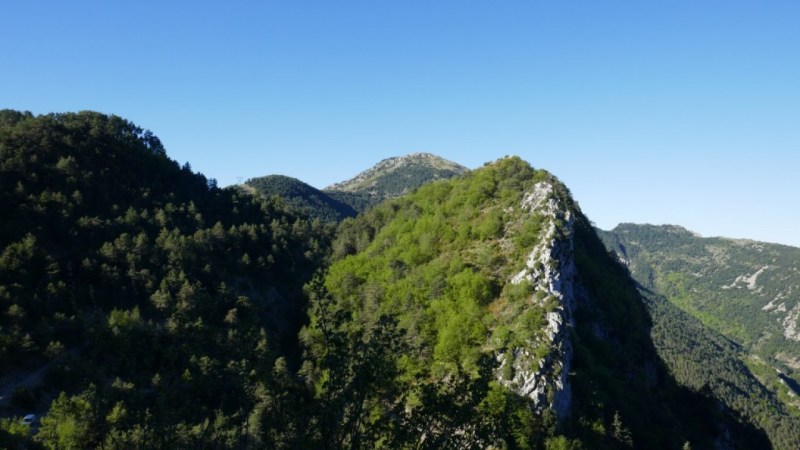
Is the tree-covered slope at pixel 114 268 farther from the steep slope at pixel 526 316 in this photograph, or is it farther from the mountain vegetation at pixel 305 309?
the steep slope at pixel 526 316

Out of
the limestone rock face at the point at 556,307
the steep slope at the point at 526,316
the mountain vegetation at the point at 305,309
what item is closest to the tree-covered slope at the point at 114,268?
the mountain vegetation at the point at 305,309

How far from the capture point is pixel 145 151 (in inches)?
4587

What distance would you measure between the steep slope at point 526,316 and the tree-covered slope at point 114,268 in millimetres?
14344

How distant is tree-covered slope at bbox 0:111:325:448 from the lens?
50719 mm

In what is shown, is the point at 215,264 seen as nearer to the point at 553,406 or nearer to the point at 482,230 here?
the point at 482,230

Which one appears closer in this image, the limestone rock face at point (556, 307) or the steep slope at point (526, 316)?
the limestone rock face at point (556, 307)

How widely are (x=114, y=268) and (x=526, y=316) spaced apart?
214ft

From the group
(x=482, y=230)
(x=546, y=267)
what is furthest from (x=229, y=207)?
(x=546, y=267)

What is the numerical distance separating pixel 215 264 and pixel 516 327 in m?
60.7

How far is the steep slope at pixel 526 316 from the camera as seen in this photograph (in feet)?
173

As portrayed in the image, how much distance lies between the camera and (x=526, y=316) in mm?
57781

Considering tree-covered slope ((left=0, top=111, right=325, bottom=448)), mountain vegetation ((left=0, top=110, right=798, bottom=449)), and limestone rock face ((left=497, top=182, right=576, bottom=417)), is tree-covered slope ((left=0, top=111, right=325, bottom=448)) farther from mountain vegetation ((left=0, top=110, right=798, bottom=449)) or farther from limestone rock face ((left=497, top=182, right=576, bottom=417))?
limestone rock face ((left=497, top=182, right=576, bottom=417))

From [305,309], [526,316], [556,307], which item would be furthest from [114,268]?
[556,307]

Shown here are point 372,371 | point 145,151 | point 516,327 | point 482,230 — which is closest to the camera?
point 372,371
